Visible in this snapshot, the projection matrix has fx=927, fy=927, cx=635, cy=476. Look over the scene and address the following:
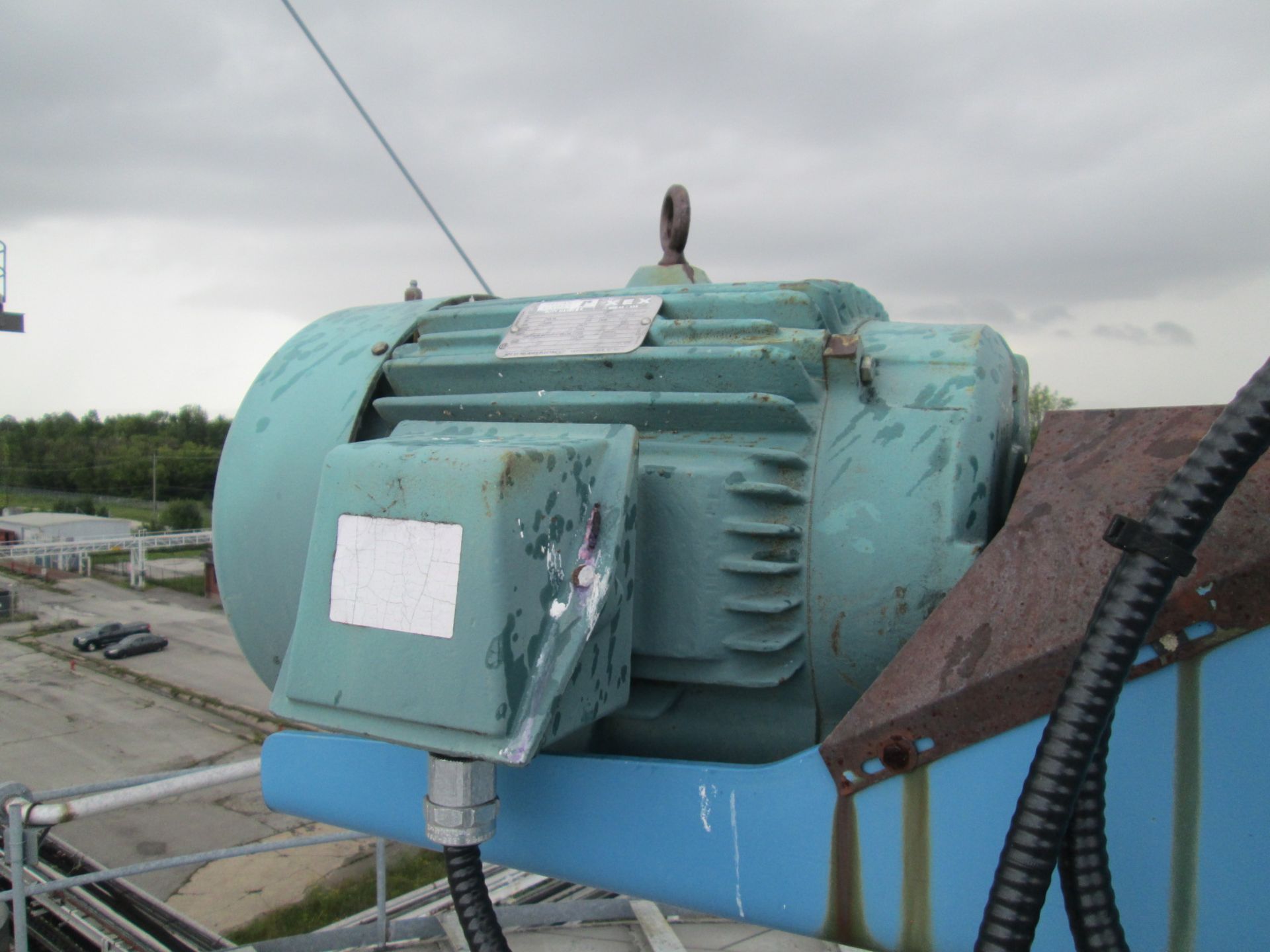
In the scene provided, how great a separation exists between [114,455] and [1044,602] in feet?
144

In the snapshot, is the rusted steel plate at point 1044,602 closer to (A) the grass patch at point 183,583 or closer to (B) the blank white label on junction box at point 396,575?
(B) the blank white label on junction box at point 396,575

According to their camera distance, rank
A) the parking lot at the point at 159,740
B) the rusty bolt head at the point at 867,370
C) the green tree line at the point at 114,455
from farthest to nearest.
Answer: the green tree line at the point at 114,455
the parking lot at the point at 159,740
the rusty bolt head at the point at 867,370

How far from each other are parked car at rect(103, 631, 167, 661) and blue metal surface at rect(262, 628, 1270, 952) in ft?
54.9

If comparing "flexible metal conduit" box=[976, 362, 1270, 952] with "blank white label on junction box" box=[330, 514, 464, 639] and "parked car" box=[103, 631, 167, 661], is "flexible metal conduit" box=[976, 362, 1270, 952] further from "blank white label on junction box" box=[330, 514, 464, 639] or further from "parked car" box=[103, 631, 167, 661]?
"parked car" box=[103, 631, 167, 661]

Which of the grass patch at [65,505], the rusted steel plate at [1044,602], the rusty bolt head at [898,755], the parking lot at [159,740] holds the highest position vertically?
the rusted steel plate at [1044,602]

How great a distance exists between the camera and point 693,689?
56.6 inches

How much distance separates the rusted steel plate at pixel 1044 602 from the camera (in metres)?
0.95

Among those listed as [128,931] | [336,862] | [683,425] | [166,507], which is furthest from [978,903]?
[166,507]

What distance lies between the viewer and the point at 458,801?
1184mm

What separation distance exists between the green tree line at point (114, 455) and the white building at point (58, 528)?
7.38 meters

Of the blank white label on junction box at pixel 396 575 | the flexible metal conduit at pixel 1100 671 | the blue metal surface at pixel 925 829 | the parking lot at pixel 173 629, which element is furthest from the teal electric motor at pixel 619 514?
the parking lot at pixel 173 629

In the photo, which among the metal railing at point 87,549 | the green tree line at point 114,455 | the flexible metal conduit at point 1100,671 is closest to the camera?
the flexible metal conduit at point 1100,671

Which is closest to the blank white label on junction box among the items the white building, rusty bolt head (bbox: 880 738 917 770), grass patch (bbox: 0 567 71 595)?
rusty bolt head (bbox: 880 738 917 770)

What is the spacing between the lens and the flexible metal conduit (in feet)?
2.67
